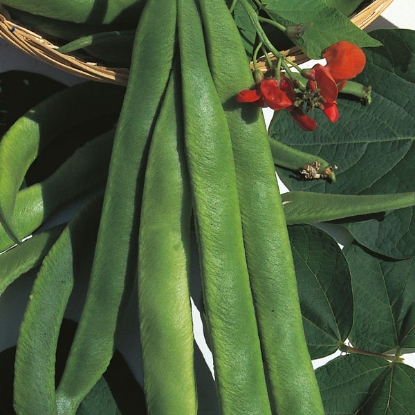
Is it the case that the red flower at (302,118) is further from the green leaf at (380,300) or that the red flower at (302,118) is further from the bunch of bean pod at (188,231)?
the green leaf at (380,300)

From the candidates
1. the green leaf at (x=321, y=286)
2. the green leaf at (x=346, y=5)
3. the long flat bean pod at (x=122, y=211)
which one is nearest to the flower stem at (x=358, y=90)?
the green leaf at (x=346, y=5)

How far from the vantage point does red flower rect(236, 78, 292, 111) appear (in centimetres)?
75

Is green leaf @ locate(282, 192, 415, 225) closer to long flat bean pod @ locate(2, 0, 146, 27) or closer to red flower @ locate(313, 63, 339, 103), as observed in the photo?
red flower @ locate(313, 63, 339, 103)

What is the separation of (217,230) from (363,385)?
416 mm

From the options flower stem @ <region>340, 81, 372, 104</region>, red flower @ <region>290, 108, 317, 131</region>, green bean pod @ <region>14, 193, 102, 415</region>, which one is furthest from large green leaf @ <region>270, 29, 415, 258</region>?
green bean pod @ <region>14, 193, 102, 415</region>

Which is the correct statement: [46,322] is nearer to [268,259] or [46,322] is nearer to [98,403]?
[98,403]

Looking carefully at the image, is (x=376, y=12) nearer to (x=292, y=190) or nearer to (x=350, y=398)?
(x=292, y=190)

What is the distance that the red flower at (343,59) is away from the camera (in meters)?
0.74

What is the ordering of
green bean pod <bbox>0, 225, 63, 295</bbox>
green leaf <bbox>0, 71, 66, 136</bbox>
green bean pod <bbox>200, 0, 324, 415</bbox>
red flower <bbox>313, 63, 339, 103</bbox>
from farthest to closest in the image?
1. green leaf <bbox>0, 71, 66, 136</bbox>
2. green bean pod <bbox>0, 225, 63, 295</bbox>
3. green bean pod <bbox>200, 0, 324, 415</bbox>
4. red flower <bbox>313, 63, 339, 103</bbox>

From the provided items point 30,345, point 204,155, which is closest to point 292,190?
point 204,155

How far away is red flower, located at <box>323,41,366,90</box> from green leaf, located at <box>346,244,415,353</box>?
0.39 m

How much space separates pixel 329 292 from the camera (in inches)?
40.6

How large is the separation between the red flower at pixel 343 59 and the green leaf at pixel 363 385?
499mm

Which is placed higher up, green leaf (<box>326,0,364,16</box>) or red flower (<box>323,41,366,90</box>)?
green leaf (<box>326,0,364,16</box>)
